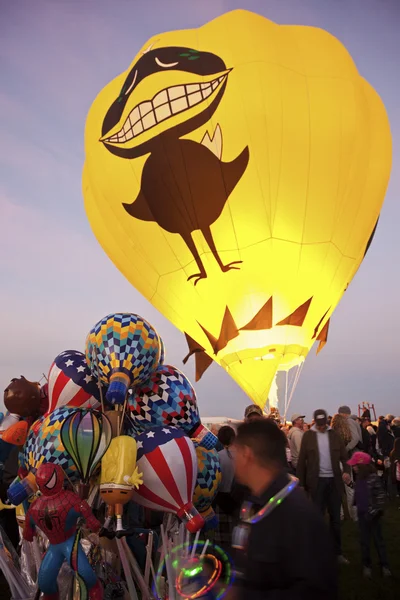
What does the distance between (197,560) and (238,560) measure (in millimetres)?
1859

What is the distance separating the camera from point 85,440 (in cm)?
326

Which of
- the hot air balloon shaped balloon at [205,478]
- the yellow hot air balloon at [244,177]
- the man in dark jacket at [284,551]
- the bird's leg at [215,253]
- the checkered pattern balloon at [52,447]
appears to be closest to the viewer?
the man in dark jacket at [284,551]

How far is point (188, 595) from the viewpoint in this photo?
2844 mm

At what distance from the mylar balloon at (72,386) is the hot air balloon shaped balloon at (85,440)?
0.67 m

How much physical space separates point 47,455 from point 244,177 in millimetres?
6603

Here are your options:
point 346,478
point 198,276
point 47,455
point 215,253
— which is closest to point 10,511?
point 47,455

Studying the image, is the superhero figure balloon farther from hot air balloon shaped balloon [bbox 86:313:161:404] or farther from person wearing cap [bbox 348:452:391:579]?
person wearing cap [bbox 348:452:391:579]

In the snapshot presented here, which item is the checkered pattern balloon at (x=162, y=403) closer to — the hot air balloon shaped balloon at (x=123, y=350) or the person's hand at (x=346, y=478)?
the hot air balloon shaped balloon at (x=123, y=350)

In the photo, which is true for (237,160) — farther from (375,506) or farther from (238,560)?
(238,560)

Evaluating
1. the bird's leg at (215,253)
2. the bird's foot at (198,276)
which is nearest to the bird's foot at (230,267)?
the bird's leg at (215,253)

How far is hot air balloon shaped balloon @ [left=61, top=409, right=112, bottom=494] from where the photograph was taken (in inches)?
128

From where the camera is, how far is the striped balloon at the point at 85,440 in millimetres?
3254

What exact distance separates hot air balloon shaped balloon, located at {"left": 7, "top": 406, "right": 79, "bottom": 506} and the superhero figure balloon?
0.27m

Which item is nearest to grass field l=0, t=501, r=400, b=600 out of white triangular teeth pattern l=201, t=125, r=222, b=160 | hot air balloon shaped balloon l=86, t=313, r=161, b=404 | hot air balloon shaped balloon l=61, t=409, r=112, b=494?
hot air balloon shaped balloon l=61, t=409, r=112, b=494
